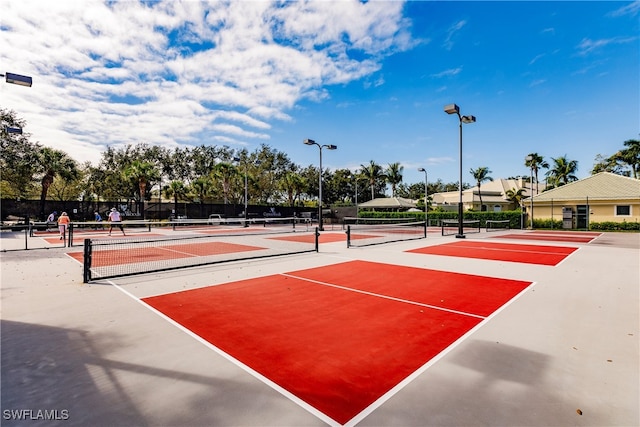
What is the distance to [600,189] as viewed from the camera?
32344mm

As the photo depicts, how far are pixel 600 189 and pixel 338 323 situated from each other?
38461 millimetres

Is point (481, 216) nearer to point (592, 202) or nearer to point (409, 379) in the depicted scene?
point (592, 202)

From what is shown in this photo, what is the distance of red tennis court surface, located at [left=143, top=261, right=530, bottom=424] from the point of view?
3377mm

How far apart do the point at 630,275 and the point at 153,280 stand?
11975 millimetres

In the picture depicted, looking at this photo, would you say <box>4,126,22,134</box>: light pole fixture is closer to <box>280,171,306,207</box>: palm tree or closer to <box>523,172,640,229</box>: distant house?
<box>523,172,640,229</box>: distant house

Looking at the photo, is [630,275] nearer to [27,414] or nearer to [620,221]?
[27,414]

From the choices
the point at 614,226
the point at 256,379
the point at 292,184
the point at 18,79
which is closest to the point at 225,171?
the point at 292,184

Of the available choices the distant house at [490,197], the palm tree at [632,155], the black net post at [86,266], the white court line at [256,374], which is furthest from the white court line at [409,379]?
the palm tree at [632,155]

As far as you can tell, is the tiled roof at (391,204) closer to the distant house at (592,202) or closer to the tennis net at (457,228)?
the tennis net at (457,228)

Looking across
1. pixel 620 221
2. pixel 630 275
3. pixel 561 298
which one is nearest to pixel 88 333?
pixel 561 298

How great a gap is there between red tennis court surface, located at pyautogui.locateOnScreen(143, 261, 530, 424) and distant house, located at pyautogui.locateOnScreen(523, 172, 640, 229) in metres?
31.4

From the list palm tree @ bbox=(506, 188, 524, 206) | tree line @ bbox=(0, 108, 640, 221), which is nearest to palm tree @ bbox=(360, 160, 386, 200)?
tree line @ bbox=(0, 108, 640, 221)

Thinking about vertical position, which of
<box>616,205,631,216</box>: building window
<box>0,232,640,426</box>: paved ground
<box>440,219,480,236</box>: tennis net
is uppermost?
<box>616,205,631,216</box>: building window

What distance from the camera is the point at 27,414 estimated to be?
284 centimetres
